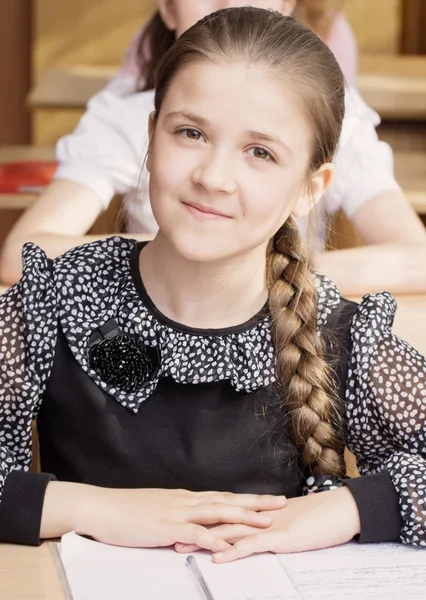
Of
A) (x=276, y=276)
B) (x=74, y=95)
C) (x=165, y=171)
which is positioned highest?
(x=165, y=171)

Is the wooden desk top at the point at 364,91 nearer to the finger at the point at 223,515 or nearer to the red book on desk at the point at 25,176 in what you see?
the red book on desk at the point at 25,176

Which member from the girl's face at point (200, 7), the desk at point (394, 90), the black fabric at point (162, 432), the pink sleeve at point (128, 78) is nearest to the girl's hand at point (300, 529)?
the black fabric at point (162, 432)

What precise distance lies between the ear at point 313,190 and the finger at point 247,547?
1.16 feet

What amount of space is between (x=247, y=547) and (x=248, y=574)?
0.04 metres

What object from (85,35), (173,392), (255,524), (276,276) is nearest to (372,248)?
(276,276)

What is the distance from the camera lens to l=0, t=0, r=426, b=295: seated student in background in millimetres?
1606

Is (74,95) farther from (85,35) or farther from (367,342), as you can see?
(367,342)

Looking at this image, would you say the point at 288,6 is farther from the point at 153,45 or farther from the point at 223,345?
the point at 223,345

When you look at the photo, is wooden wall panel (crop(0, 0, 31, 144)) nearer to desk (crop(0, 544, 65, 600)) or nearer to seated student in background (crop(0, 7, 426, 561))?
seated student in background (crop(0, 7, 426, 561))

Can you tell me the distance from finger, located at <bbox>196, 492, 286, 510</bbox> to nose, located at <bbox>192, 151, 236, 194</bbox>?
0.93ft

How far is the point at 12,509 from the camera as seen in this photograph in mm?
1010

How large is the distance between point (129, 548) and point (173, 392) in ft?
0.63

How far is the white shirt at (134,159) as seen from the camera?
187cm

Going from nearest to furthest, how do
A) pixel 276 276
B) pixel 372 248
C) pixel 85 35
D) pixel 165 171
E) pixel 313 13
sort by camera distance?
pixel 165 171 → pixel 276 276 → pixel 372 248 → pixel 313 13 → pixel 85 35
